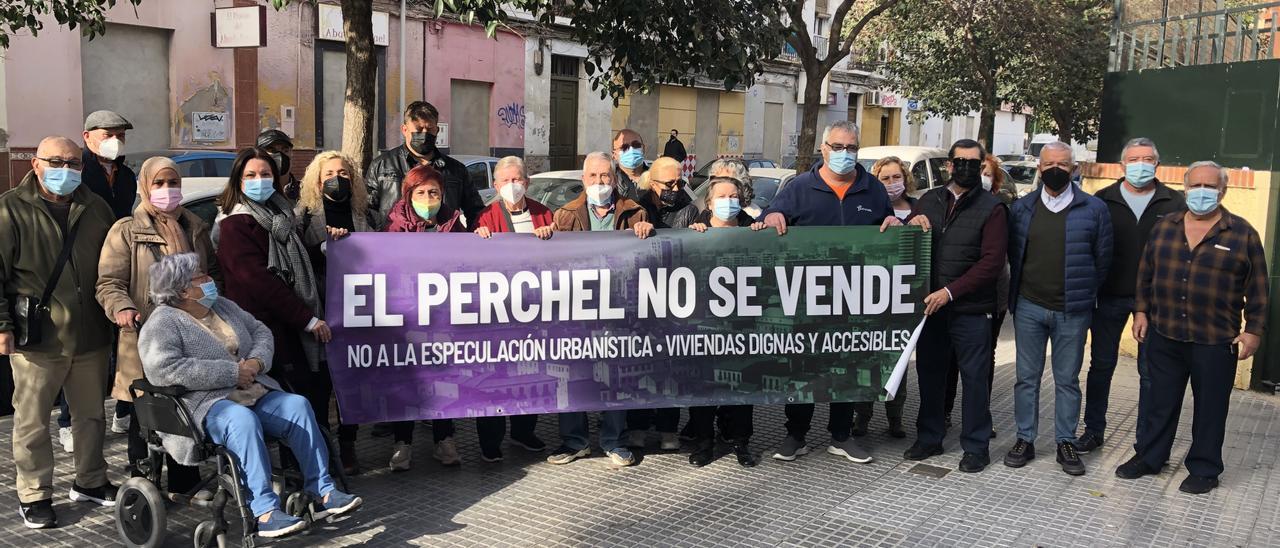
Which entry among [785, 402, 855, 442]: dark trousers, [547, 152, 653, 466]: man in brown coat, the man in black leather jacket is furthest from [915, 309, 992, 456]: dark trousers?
the man in black leather jacket

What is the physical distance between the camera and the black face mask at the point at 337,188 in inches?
221

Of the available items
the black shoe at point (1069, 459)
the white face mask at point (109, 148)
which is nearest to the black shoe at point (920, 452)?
the black shoe at point (1069, 459)

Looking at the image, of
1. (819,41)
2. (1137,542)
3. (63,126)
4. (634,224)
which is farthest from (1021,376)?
(819,41)

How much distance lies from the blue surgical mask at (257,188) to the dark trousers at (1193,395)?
4.71 meters

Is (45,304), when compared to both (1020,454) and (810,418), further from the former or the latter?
(1020,454)

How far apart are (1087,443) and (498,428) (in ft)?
11.6

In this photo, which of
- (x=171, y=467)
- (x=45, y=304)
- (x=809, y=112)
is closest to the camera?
(x=45, y=304)

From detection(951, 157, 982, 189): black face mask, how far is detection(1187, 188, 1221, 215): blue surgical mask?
107 centimetres

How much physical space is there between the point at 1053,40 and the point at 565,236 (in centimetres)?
1778

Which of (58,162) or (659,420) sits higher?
(58,162)

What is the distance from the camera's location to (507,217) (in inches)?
233

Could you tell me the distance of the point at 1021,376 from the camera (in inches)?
249

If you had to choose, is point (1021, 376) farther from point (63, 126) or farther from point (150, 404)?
point (63, 126)

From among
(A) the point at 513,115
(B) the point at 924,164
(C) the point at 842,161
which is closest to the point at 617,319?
(C) the point at 842,161
